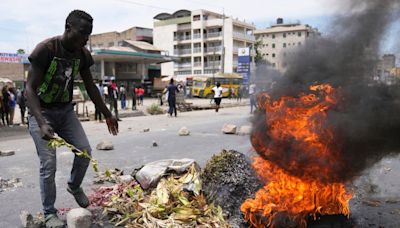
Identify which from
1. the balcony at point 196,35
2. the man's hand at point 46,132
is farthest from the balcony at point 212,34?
the man's hand at point 46,132

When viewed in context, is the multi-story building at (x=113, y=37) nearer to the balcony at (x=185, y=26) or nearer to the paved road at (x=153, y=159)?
the balcony at (x=185, y=26)

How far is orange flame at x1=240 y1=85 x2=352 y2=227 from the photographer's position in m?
3.44

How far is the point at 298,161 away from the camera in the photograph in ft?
11.4

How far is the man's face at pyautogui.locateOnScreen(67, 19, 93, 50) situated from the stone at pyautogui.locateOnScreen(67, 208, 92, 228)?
152 centimetres

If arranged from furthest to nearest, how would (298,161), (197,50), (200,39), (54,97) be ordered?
(197,50) → (200,39) → (54,97) → (298,161)

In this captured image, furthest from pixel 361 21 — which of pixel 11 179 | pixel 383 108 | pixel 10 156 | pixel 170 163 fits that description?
pixel 10 156

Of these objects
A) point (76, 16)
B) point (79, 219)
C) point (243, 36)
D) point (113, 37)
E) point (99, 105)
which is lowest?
point (79, 219)

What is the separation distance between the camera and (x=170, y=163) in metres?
4.53

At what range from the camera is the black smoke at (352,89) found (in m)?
3.42

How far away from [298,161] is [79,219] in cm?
201

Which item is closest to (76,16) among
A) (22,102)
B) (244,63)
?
(22,102)

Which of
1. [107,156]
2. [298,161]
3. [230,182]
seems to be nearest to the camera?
[298,161]

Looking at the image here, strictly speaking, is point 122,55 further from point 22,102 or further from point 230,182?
point 230,182

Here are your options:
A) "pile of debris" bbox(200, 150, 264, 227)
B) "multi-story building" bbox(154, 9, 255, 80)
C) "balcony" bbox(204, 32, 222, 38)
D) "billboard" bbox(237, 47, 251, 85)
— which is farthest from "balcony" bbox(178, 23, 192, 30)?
"pile of debris" bbox(200, 150, 264, 227)
